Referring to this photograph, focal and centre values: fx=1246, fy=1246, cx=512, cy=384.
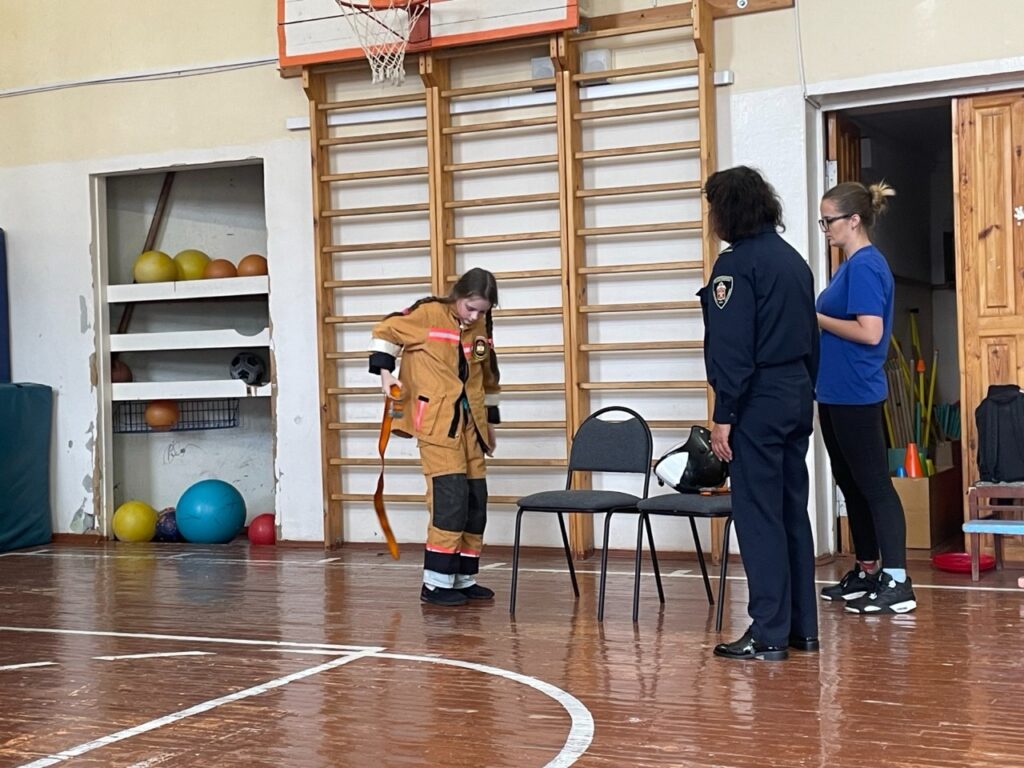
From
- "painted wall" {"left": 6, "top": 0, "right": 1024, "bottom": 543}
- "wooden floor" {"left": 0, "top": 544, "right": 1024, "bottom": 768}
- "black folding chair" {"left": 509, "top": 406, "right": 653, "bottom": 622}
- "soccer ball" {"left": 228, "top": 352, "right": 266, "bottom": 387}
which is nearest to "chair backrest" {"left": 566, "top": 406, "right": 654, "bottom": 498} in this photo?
"black folding chair" {"left": 509, "top": 406, "right": 653, "bottom": 622}

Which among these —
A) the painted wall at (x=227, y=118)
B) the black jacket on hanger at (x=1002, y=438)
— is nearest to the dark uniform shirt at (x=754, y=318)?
the black jacket on hanger at (x=1002, y=438)

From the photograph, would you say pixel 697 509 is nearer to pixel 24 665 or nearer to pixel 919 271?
pixel 24 665

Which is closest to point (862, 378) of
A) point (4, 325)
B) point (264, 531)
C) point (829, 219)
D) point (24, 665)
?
point (829, 219)

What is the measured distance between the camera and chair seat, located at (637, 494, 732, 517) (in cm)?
411

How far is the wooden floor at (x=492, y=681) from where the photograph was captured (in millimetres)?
2848

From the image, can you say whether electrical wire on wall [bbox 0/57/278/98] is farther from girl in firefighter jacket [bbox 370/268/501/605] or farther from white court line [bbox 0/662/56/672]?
white court line [bbox 0/662/56/672]

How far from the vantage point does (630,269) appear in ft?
19.8

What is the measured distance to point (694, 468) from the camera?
4.39 meters

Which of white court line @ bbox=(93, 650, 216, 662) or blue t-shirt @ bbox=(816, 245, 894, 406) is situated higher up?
blue t-shirt @ bbox=(816, 245, 894, 406)

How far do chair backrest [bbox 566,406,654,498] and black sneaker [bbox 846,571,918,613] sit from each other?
3.12 ft

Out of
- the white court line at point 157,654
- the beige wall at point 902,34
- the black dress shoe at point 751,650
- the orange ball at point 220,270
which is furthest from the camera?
the orange ball at point 220,270

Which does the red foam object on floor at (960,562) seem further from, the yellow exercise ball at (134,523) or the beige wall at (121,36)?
the yellow exercise ball at (134,523)

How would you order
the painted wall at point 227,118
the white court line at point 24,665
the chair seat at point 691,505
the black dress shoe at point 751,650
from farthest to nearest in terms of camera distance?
1. the painted wall at point 227,118
2. the chair seat at point 691,505
3. the white court line at point 24,665
4. the black dress shoe at point 751,650

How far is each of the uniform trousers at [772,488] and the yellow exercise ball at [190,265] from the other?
481 centimetres
